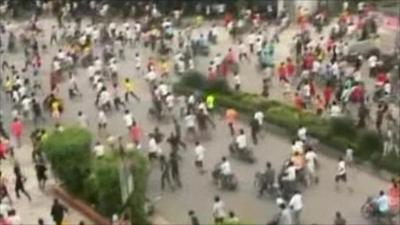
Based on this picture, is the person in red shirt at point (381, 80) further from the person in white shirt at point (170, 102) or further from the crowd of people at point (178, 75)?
the person in white shirt at point (170, 102)

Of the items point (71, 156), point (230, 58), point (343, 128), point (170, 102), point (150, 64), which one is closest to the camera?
point (71, 156)

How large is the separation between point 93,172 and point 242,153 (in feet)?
18.3

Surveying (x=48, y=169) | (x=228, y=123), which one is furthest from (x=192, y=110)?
(x=48, y=169)

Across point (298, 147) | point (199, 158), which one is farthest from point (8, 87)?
point (298, 147)

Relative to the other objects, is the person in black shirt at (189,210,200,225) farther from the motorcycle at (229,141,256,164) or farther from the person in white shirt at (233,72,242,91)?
the person in white shirt at (233,72,242,91)

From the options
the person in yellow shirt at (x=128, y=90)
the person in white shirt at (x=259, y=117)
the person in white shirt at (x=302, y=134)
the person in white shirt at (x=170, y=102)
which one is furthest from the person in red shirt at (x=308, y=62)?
the person in white shirt at (x=302, y=134)

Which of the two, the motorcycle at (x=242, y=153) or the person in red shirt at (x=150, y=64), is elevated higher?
the person in red shirt at (x=150, y=64)

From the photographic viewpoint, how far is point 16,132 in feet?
95.6

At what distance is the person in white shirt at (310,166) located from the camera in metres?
25.6

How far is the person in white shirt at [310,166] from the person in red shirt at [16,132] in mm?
8524

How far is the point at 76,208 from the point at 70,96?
35.9ft

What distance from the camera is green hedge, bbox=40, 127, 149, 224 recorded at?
22594 mm

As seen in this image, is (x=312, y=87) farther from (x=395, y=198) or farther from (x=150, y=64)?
(x=395, y=198)

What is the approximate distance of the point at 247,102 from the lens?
3161 cm
